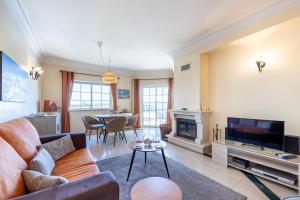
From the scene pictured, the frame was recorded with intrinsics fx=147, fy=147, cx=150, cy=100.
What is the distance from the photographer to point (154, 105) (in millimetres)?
6730

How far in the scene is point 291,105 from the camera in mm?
2430

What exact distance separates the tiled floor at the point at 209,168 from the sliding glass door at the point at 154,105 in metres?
2.65

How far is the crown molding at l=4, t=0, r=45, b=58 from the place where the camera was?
2.13m

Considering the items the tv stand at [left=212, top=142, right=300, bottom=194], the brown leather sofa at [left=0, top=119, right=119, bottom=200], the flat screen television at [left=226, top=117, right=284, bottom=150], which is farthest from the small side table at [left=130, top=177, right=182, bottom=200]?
the flat screen television at [left=226, top=117, right=284, bottom=150]

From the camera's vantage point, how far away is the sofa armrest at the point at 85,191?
0.94m

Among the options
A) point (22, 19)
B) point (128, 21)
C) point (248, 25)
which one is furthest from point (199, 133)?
point (22, 19)

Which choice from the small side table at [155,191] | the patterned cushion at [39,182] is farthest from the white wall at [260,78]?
the patterned cushion at [39,182]

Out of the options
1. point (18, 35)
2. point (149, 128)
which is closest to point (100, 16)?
point (18, 35)

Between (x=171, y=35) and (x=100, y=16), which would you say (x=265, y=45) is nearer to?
(x=171, y=35)

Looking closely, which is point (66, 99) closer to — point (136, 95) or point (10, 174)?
point (136, 95)

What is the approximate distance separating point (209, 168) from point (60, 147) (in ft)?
8.28

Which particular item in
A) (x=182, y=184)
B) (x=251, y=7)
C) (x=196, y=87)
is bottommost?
(x=182, y=184)

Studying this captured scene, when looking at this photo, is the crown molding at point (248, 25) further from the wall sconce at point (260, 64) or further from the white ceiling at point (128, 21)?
the wall sconce at point (260, 64)

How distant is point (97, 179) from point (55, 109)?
4.42 meters
